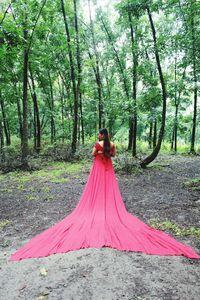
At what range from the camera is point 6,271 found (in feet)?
11.8

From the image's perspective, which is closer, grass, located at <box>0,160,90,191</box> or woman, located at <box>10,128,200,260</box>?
woman, located at <box>10,128,200,260</box>

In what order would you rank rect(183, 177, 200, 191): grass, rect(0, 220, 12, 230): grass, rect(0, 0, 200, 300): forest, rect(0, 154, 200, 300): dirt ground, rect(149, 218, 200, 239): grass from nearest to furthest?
rect(0, 154, 200, 300): dirt ground, rect(0, 0, 200, 300): forest, rect(149, 218, 200, 239): grass, rect(0, 220, 12, 230): grass, rect(183, 177, 200, 191): grass

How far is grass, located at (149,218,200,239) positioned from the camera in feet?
16.1

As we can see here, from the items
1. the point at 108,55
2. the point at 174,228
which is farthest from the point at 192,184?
the point at 108,55

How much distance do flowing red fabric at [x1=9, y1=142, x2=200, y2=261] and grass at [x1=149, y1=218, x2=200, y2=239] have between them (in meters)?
0.53

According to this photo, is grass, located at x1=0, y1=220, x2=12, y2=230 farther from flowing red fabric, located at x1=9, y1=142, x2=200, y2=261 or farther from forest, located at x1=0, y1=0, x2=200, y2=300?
flowing red fabric, located at x1=9, y1=142, x2=200, y2=261

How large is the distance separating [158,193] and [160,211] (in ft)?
5.96

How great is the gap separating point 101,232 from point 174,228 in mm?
1780

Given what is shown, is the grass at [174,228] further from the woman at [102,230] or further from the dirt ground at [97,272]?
the woman at [102,230]

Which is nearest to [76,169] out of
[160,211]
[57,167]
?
[57,167]

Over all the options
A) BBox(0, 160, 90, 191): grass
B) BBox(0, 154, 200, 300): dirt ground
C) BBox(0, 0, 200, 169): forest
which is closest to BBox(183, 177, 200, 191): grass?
BBox(0, 154, 200, 300): dirt ground

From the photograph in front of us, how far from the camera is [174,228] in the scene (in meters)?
5.19

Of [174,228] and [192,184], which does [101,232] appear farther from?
[192,184]

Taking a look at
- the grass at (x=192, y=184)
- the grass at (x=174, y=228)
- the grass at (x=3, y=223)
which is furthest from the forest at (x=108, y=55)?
the grass at (x=3, y=223)
